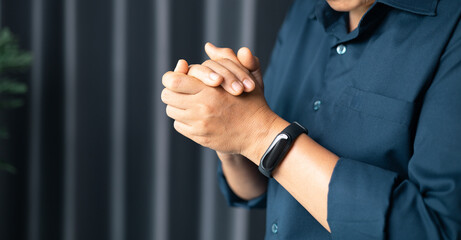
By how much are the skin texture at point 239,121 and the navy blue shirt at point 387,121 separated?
0.04 m

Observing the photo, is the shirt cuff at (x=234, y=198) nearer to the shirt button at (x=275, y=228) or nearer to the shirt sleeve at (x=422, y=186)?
the shirt button at (x=275, y=228)

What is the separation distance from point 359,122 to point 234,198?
409 millimetres

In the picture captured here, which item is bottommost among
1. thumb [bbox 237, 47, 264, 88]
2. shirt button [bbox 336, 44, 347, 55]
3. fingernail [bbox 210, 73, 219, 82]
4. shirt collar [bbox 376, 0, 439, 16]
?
fingernail [bbox 210, 73, 219, 82]

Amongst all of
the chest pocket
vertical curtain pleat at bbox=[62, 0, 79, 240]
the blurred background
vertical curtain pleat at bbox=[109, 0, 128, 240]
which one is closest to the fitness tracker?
the chest pocket

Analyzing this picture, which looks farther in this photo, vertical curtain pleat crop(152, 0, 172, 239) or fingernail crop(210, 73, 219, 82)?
vertical curtain pleat crop(152, 0, 172, 239)

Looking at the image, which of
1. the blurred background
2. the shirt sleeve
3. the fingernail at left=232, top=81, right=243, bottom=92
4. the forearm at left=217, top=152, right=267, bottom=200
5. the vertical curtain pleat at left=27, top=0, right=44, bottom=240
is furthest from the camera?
the vertical curtain pleat at left=27, top=0, right=44, bottom=240

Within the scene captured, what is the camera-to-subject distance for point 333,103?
2.37ft

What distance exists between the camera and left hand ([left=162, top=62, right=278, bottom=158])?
657mm

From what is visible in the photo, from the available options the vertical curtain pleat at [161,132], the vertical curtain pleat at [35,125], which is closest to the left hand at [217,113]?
the vertical curtain pleat at [161,132]

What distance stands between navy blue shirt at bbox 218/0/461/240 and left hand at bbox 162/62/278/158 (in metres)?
0.13

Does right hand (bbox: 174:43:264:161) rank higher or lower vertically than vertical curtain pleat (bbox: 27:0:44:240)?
higher

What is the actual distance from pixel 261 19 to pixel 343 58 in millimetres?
721

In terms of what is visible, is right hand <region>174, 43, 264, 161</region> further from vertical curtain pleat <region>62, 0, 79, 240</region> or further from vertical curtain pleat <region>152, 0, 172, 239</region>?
vertical curtain pleat <region>62, 0, 79, 240</region>

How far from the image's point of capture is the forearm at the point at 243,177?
88 cm
